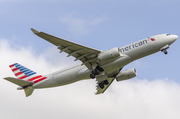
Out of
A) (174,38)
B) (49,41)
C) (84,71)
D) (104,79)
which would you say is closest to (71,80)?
(84,71)

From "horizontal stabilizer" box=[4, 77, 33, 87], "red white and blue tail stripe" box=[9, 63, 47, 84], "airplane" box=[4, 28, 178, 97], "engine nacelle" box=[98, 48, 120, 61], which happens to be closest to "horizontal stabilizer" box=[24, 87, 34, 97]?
"airplane" box=[4, 28, 178, 97]

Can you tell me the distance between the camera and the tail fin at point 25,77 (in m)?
42.6

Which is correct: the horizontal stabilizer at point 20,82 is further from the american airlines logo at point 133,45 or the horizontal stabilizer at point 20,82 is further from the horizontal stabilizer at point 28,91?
the american airlines logo at point 133,45

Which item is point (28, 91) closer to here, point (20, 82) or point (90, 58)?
point (20, 82)

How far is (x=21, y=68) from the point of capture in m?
45.9

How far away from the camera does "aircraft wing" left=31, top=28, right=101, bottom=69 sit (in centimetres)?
3438

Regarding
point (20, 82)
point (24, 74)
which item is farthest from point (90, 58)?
point (24, 74)

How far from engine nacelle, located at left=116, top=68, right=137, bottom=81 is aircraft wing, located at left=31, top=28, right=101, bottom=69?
8257 millimetres

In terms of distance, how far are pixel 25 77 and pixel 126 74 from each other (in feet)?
55.5

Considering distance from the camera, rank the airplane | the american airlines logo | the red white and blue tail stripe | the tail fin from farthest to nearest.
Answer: the red white and blue tail stripe < the tail fin < the american airlines logo < the airplane

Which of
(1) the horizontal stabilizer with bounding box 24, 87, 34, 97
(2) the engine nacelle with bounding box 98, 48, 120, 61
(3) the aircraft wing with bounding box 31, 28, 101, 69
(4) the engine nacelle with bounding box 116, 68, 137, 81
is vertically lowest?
(1) the horizontal stabilizer with bounding box 24, 87, 34, 97

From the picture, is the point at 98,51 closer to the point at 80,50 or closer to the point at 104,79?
the point at 80,50

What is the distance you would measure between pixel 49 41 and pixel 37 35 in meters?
2.02

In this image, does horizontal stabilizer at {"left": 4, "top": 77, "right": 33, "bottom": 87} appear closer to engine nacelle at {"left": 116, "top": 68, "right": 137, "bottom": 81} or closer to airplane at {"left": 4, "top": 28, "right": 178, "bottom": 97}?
airplane at {"left": 4, "top": 28, "right": 178, "bottom": 97}
